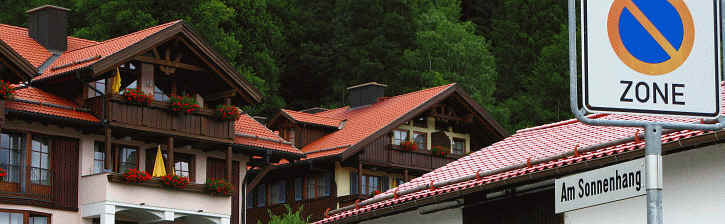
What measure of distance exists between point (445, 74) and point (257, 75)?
10.5 meters

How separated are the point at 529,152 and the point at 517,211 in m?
1.29

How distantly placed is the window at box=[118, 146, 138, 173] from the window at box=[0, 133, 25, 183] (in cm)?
331

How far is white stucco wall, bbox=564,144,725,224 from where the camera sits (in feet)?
49.4

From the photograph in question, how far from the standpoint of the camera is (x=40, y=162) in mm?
34250

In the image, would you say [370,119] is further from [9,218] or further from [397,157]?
[9,218]

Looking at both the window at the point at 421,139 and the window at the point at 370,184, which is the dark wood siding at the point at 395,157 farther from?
the window at the point at 370,184

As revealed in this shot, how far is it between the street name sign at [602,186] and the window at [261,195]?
42.1 metres

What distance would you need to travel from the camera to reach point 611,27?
627 centimetres

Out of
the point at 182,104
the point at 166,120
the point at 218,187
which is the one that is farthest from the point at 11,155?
the point at 218,187

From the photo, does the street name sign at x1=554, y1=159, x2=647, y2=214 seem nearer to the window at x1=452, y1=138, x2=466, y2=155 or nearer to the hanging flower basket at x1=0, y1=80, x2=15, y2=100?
the hanging flower basket at x1=0, y1=80, x2=15, y2=100

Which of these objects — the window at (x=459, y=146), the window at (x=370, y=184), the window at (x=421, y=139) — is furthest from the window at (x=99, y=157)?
the window at (x=459, y=146)

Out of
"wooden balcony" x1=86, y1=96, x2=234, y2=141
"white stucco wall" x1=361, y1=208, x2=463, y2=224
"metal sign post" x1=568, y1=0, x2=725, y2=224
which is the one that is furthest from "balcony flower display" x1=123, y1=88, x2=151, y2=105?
"metal sign post" x1=568, y1=0, x2=725, y2=224

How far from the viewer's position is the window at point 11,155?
3338cm

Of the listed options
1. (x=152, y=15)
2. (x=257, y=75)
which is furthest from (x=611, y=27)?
(x=257, y=75)
